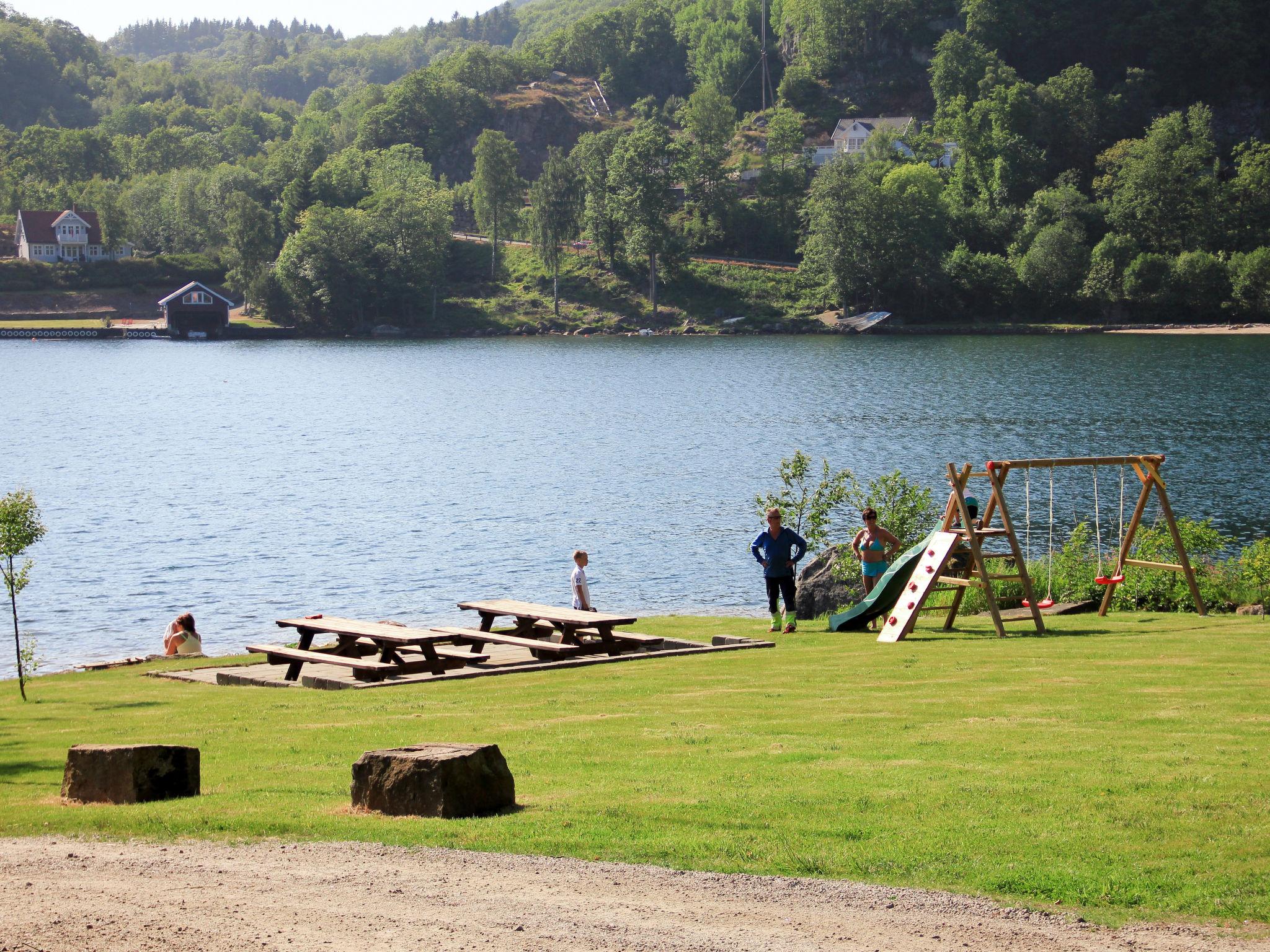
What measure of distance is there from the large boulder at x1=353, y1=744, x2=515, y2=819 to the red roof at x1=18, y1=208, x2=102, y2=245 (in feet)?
633

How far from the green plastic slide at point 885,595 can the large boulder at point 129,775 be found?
44.9 feet

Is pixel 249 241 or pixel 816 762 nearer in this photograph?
pixel 816 762

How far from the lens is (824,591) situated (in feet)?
91.3

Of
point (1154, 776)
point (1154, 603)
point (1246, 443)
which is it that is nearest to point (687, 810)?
point (1154, 776)

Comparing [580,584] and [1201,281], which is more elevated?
[1201,281]

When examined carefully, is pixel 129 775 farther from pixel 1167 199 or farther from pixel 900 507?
pixel 1167 199

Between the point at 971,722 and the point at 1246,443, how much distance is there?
56925 millimetres

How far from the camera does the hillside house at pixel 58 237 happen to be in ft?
605

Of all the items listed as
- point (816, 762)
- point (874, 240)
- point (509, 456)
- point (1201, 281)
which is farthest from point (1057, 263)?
point (816, 762)

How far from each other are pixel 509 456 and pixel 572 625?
49.3 metres

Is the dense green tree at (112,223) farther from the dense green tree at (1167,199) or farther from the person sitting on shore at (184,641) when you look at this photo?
the person sitting on shore at (184,641)

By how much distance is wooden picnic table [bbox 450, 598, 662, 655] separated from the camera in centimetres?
2088

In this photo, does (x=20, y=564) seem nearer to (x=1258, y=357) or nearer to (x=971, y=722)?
(x=971, y=722)

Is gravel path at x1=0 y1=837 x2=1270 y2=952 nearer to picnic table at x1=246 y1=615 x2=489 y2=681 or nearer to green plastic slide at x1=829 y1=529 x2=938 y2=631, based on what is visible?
picnic table at x1=246 y1=615 x2=489 y2=681
